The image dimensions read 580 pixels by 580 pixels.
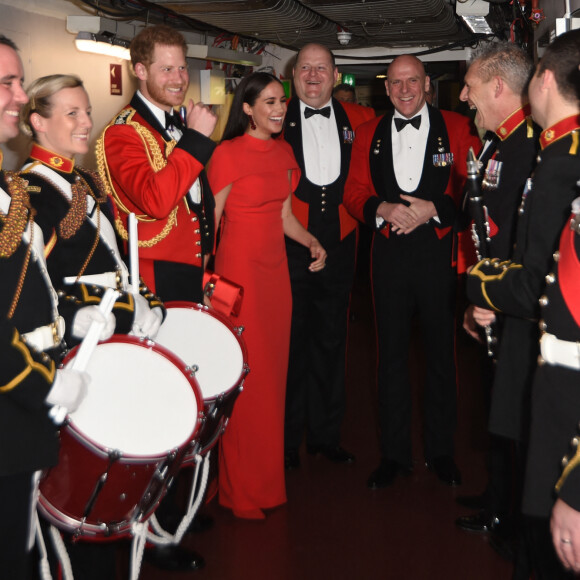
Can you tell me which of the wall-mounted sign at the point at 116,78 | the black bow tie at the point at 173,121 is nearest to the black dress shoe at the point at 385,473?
the black bow tie at the point at 173,121

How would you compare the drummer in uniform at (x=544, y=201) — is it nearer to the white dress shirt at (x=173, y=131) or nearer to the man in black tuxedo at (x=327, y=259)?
the white dress shirt at (x=173, y=131)

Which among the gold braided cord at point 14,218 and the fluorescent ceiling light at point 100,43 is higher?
the fluorescent ceiling light at point 100,43

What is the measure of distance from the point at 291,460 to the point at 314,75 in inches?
72.3

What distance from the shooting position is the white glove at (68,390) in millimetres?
1708

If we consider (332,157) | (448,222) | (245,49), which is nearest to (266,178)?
(332,157)

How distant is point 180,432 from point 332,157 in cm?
198

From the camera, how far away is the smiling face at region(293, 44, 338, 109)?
11.9 ft

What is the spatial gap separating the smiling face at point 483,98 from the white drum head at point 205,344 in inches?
44.5

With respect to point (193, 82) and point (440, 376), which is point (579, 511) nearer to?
point (440, 376)

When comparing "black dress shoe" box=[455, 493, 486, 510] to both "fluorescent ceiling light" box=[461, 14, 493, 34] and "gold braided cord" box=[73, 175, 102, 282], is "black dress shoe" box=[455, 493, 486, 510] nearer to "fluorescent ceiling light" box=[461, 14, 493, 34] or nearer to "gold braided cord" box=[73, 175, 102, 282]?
"gold braided cord" box=[73, 175, 102, 282]

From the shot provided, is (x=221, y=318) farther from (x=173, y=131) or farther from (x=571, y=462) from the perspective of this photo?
(x=571, y=462)

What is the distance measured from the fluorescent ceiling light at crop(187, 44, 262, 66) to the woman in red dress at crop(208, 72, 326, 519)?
9.36 ft

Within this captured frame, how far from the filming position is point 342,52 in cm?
816

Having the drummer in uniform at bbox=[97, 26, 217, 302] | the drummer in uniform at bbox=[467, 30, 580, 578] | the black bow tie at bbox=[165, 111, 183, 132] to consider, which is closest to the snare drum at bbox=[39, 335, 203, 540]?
the drummer in uniform at bbox=[97, 26, 217, 302]
